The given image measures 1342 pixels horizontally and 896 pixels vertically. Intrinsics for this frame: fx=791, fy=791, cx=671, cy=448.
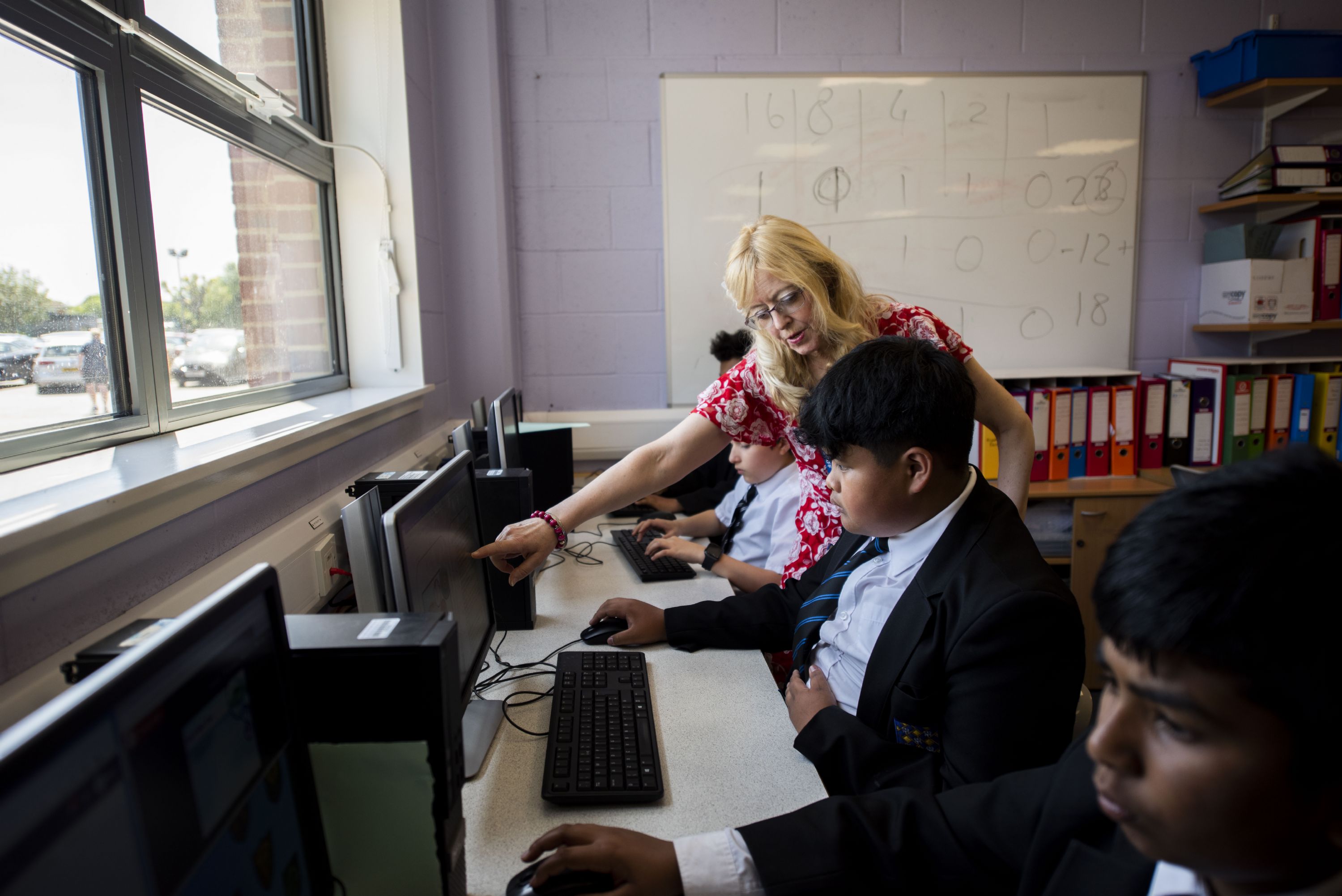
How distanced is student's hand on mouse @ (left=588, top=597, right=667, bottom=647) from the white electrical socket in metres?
0.48

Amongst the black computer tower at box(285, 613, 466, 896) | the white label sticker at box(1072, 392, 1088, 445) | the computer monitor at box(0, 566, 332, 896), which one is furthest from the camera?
the white label sticker at box(1072, 392, 1088, 445)

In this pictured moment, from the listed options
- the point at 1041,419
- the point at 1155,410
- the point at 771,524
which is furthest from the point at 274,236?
the point at 1155,410

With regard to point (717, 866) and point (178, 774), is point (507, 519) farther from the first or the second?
point (178, 774)

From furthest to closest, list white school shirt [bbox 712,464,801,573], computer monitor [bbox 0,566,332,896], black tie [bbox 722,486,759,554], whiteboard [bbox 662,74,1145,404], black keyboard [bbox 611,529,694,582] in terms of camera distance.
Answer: whiteboard [bbox 662,74,1145,404] → black tie [bbox 722,486,759,554] → white school shirt [bbox 712,464,801,573] → black keyboard [bbox 611,529,694,582] → computer monitor [bbox 0,566,332,896]

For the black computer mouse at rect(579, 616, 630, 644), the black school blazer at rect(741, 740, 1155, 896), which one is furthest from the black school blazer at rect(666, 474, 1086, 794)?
the black computer mouse at rect(579, 616, 630, 644)

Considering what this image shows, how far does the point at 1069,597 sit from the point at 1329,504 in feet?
1.74

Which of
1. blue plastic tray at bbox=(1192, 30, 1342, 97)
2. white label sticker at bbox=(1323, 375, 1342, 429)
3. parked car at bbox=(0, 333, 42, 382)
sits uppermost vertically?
blue plastic tray at bbox=(1192, 30, 1342, 97)

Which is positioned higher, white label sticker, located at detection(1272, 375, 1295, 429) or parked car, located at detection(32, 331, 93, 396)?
parked car, located at detection(32, 331, 93, 396)

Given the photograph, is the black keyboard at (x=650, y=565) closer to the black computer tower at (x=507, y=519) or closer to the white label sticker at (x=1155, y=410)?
the black computer tower at (x=507, y=519)

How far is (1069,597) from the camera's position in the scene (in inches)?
39.6

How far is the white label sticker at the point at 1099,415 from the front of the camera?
274 centimetres

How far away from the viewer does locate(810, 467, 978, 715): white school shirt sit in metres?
1.19

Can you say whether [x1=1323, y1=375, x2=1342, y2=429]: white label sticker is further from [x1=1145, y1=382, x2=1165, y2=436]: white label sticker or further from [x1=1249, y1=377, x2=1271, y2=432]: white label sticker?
[x1=1145, y1=382, x2=1165, y2=436]: white label sticker

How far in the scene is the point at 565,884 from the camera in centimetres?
78
